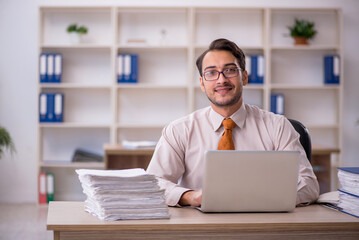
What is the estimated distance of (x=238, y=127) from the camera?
1999 millimetres

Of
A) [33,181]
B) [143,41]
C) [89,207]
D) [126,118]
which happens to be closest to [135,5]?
[143,41]

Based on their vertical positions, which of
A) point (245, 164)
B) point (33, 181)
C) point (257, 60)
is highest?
point (257, 60)

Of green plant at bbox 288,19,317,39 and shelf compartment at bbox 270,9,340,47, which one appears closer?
green plant at bbox 288,19,317,39

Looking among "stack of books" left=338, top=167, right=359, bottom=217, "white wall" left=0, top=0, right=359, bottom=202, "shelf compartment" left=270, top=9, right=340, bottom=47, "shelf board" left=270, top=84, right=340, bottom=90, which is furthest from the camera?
"shelf compartment" left=270, top=9, right=340, bottom=47

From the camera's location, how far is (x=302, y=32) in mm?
4820

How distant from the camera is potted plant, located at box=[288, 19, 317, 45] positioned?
4820 millimetres

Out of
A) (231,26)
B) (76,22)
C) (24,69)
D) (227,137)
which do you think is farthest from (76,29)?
(227,137)

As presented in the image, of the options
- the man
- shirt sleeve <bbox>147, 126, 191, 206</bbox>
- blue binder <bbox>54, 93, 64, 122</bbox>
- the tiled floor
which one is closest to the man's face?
the man

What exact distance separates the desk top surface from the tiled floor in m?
2.27

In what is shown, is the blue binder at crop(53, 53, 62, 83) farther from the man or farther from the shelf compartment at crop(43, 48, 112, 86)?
the man

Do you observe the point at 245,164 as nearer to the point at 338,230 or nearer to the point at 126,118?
the point at 338,230

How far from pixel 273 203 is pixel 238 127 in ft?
1.88

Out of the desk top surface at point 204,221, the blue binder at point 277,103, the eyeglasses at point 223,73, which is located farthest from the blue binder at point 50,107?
the desk top surface at point 204,221

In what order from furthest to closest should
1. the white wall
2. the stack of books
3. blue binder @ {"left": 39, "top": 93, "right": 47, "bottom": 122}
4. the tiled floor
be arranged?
the white wall
blue binder @ {"left": 39, "top": 93, "right": 47, "bottom": 122}
the tiled floor
the stack of books
